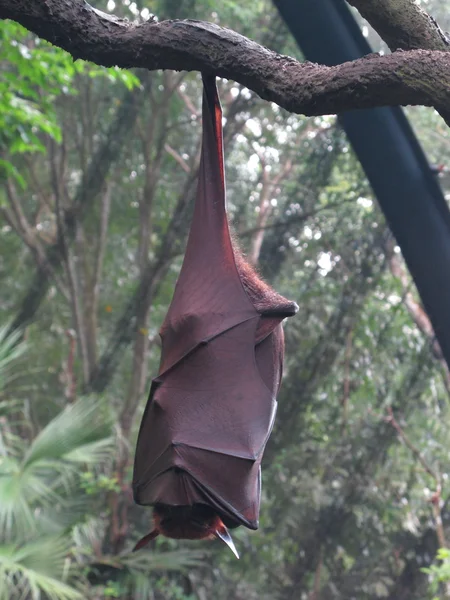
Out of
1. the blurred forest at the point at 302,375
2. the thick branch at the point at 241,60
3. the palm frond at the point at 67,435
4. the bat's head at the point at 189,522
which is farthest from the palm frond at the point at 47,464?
the thick branch at the point at 241,60

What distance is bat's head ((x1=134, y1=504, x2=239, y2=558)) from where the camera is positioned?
2281 millimetres

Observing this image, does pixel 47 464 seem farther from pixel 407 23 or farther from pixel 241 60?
Answer: pixel 407 23

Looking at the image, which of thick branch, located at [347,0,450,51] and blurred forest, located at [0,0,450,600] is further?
blurred forest, located at [0,0,450,600]

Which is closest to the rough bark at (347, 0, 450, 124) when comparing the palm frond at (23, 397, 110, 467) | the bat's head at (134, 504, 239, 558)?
the bat's head at (134, 504, 239, 558)

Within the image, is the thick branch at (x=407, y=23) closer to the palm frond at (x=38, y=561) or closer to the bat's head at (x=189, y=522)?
the bat's head at (x=189, y=522)

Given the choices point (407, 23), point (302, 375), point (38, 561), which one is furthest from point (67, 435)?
point (407, 23)

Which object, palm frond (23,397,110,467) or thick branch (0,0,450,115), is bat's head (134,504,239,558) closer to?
thick branch (0,0,450,115)

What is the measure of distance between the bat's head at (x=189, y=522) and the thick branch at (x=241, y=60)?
135cm

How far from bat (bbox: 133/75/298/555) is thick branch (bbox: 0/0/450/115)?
55 centimetres

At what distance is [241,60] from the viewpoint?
1465mm

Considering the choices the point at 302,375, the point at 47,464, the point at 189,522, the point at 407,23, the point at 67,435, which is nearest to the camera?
the point at 407,23

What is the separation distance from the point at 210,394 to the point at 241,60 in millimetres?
1089

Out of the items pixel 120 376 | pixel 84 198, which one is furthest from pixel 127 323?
pixel 120 376

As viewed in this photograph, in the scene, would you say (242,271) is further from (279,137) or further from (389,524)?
(279,137)
